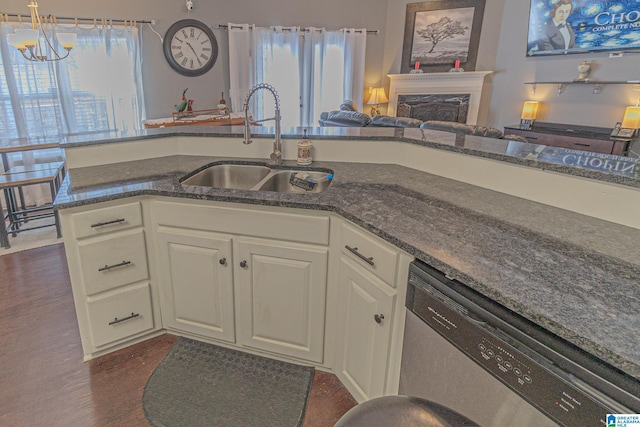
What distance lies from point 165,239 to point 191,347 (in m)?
0.62

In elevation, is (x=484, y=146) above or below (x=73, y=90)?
below

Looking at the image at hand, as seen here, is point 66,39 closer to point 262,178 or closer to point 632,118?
point 262,178

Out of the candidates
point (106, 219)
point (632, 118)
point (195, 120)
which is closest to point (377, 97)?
point (195, 120)

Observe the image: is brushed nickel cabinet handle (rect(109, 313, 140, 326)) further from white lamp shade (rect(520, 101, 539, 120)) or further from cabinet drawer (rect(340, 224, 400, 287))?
white lamp shade (rect(520, 101, 539, 120))

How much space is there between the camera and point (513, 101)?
230 inches

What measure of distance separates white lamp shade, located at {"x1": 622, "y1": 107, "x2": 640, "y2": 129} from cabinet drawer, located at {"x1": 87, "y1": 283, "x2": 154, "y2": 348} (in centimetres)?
544

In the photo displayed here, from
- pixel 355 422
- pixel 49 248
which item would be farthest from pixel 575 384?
pixel 49 248

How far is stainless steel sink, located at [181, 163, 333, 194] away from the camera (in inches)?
81.4

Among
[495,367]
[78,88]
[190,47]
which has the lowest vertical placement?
[495,367]

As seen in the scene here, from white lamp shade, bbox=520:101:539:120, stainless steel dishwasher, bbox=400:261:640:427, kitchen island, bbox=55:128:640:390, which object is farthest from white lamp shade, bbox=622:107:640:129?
stainless steel dishwasher, bbox=400:261:640:427

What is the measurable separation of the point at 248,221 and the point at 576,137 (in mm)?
4818

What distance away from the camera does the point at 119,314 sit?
1956 millimetres

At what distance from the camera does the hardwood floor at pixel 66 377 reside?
1.65 m

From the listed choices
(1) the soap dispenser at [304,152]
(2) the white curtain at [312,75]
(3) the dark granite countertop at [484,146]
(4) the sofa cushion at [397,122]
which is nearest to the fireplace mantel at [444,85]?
(2) the white curtain at [312,75]
